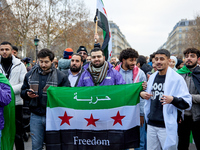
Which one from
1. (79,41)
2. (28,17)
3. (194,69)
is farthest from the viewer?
(79,41)

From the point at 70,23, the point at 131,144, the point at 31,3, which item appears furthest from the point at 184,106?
the point at 70,23

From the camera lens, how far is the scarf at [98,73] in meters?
3.41

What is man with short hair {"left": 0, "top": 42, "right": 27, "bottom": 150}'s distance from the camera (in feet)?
13.3

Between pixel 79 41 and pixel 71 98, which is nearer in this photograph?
pixel 71 98

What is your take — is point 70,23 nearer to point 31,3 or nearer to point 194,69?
point 31,3

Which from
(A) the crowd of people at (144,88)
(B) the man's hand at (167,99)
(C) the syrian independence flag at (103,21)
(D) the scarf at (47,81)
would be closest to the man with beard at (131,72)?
(A) the crowd of people at (144,88)

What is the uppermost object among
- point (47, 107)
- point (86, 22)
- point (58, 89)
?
point (86, 22)

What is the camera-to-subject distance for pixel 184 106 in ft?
9.45

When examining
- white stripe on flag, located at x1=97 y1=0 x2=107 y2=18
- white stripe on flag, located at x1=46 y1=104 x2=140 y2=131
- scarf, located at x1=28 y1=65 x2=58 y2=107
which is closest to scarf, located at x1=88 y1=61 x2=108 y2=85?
white stripe on flag, located at x1=46 y1=104 x2=140 y2=131

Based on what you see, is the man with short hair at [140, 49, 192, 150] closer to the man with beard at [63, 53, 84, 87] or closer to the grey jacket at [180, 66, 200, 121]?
the grey jacket at [180, 66, 200, 121]

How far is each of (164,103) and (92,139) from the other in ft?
4.24

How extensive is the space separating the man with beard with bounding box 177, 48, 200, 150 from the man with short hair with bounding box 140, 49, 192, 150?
27.4 inches

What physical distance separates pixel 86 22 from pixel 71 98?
35.4 metres

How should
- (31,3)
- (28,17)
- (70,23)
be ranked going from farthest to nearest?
1. (70,23)
2. (28,17)
3. (31,3)
